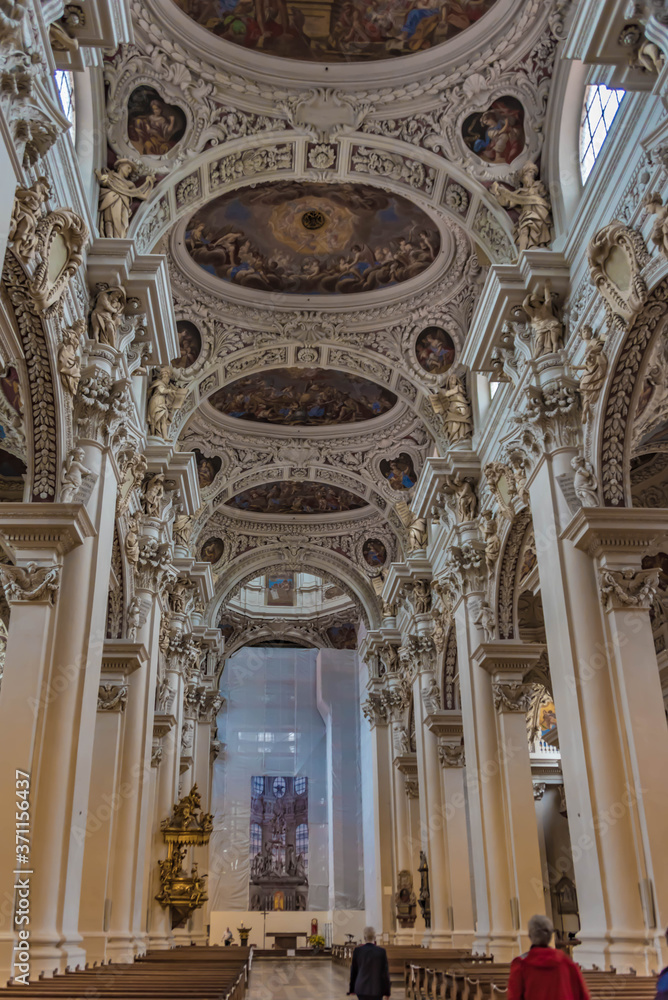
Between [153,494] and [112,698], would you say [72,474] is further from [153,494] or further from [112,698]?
[153,494]

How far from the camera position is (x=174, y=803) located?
1988 cm

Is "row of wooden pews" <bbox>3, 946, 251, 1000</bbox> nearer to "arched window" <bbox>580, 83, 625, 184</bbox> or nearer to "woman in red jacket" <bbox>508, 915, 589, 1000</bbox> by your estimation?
"woman in red jacket" <bbox>508, 915, 589, 1000</bbox>

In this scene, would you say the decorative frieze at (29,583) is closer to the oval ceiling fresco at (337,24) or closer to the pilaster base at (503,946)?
the oval ceiling fresco at (337,24)

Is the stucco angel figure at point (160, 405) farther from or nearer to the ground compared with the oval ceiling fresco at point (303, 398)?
nearer to the ground

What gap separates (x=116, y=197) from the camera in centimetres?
1260

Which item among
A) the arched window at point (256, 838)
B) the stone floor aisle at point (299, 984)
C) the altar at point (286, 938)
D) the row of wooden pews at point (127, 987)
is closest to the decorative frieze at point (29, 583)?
the row of wooden pews at point (127, 987)

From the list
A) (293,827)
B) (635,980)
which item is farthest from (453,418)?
(293,827)

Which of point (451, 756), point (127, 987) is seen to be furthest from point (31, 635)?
point (451, 756)

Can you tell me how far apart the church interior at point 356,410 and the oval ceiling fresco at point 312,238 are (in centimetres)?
7

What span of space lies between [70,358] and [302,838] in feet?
114

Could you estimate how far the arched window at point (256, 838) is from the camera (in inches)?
1585

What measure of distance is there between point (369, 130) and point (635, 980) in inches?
456

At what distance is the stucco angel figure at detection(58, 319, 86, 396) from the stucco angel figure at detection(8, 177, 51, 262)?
168cm

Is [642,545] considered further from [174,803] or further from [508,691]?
[174,803]
